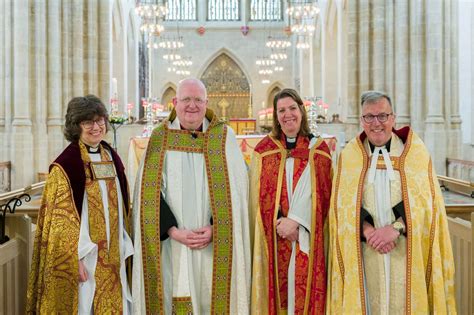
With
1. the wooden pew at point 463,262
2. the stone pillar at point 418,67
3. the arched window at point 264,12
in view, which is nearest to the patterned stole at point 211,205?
the wooden pew at point 463,262

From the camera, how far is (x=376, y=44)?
43.1ft

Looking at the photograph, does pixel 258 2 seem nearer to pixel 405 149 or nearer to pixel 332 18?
pixel 332 18

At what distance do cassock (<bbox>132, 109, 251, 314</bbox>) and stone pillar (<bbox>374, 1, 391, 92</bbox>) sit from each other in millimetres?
10393

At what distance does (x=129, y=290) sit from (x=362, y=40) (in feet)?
37.3

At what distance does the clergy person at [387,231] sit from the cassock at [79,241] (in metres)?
1.40

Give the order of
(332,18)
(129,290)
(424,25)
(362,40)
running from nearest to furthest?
(129,290) → (424,25) → (362,40) → (332,18)

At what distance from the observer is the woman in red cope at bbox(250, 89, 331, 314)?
344cm

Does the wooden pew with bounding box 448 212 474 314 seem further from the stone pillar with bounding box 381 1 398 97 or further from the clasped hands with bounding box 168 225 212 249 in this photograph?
the stone pillar with bounding box 381 1 398 97

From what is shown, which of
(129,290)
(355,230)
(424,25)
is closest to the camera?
(355,230)

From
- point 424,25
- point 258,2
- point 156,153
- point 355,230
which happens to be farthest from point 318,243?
point 258,2

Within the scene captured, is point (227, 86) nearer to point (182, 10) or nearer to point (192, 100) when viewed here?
point (182, 10)

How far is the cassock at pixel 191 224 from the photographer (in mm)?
3410

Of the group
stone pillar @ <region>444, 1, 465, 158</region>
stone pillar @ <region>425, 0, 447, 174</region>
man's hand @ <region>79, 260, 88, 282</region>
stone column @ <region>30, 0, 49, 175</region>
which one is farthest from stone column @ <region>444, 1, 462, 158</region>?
man's hand @ <region>79, 260, 88, 282</region>

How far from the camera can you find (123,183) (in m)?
3.50
